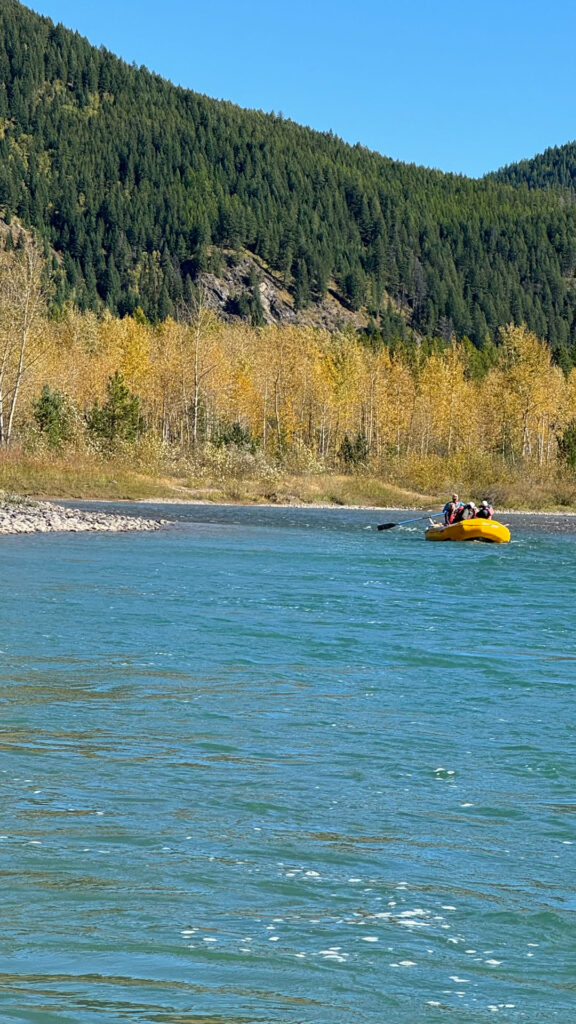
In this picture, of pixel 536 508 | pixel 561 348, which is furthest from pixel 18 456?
pixel 561 348

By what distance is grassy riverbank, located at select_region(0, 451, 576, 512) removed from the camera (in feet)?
174

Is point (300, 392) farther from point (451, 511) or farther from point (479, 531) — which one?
point (479, 531)

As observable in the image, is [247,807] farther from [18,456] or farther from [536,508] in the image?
[536,508]

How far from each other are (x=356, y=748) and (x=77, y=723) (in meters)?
2.60

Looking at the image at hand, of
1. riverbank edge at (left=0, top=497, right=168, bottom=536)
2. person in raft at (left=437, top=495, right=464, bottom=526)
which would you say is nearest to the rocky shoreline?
riverbank edge at (left=0, top=497, right=168, bottom=536)

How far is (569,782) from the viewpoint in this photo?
32.7ft

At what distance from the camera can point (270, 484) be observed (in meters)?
61.5

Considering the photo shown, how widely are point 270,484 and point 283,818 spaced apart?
53.0 m

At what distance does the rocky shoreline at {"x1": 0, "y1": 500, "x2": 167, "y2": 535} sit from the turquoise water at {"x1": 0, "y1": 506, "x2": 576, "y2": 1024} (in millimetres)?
16417

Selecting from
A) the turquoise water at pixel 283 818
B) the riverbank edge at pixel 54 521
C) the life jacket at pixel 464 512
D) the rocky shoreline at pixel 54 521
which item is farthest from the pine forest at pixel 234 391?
the turquoise water at pixel 283 818

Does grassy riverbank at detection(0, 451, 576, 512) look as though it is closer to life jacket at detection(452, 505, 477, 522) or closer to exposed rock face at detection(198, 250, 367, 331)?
life jacket at detection(452, 505, 477, 522)

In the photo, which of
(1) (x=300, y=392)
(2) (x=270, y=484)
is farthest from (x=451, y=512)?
(1) (x=300, y=392)

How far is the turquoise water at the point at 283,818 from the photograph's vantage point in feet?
19.9

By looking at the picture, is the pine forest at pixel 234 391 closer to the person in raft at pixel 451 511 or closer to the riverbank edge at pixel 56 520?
the riverbank edge at pixel 56 520
